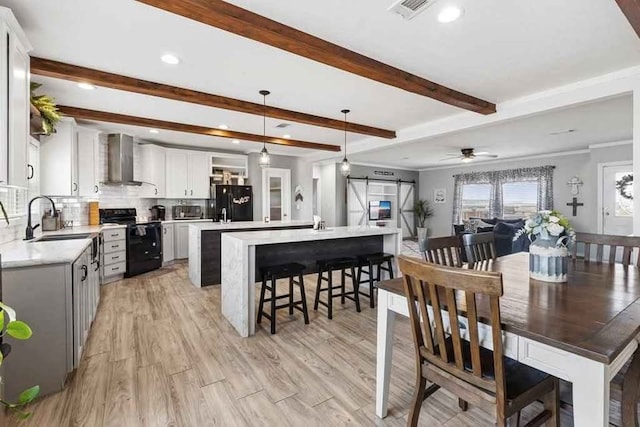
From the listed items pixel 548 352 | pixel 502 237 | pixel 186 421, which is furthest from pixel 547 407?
pixel 502 237

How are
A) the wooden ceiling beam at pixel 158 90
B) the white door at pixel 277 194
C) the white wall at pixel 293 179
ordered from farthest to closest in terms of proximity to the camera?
1. the white door at pixel 277 194
2. the white wall at pixel 293 179
3. the wooden ceiling beam at pixel 158 90

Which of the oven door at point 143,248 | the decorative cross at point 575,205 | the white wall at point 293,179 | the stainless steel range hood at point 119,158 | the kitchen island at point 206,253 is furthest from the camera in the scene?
the white wall at point 293,179

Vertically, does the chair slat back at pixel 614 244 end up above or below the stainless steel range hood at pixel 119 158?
below

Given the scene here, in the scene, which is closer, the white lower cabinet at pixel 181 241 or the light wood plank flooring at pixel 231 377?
the light wood plank flooring at pixel 231 377

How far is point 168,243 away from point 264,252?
10.8 feet

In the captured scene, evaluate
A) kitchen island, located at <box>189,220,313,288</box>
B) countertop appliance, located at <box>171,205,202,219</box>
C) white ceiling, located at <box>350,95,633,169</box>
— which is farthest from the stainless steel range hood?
white ceiling, located at <box>350,95,633,169</box>

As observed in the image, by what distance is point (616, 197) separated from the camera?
612cm

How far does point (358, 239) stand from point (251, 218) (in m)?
3.40

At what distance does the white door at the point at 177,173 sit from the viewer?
20.3 feet

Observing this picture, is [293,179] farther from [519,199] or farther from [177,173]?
[519,199]

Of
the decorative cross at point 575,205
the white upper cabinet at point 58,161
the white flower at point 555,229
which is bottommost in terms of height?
the white flower at point 555,229

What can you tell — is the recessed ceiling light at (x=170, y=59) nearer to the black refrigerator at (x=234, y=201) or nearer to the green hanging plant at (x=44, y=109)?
the green hanging plant at (x=44, y=109)

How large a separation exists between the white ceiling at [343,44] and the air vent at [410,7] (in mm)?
63

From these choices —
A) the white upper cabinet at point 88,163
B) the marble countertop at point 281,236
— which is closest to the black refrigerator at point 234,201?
the white upper cabinet at point 88,163
